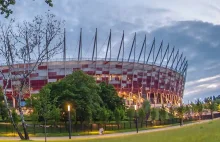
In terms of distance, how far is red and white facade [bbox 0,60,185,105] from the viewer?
313 feet

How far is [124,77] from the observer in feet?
338

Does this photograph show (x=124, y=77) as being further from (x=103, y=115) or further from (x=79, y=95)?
(x=79, y=95)

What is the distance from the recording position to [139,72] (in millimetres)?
106125

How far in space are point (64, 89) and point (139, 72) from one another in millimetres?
56981

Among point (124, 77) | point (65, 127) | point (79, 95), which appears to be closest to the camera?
point (65, 127)

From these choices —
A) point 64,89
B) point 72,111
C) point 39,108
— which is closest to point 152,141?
point 39,108

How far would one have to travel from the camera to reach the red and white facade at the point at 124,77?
95.3 m

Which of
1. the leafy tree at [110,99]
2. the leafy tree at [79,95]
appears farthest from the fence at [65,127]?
the leafy tree at [110,99]

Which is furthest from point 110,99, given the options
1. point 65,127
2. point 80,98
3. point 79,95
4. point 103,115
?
point 65,127

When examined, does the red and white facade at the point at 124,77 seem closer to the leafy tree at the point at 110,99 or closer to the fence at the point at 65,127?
the leafy tree at the point at 110,99

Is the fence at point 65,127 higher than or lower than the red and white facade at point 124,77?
lower

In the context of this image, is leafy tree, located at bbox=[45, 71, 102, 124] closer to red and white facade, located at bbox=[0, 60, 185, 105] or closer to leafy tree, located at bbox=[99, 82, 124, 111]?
Answer: leafy tree, located at bbox=[99, 82, 124, 111]

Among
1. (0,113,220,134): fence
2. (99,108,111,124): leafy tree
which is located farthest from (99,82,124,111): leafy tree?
(99,108,111,124): leafy tree

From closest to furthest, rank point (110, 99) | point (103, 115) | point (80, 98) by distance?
point (80, 98), point (103, 115), point (110, 99)
